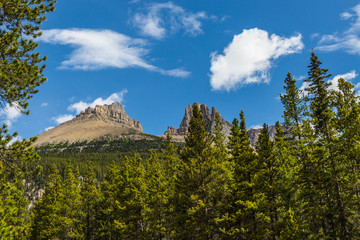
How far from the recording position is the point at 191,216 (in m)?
21.2

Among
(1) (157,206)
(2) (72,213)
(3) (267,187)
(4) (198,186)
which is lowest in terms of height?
(2) (72,213)

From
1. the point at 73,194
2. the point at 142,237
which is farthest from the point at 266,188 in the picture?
the point at 73,194

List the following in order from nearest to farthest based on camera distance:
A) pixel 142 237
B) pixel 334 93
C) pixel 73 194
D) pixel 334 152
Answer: pixel 334 152, pixel 334 93, pixel 142 237, pixel 73 194

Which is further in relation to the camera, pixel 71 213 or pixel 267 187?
pixel 71 213

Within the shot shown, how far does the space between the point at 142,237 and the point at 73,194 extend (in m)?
14.1

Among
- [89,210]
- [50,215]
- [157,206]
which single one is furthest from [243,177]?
[50,215]

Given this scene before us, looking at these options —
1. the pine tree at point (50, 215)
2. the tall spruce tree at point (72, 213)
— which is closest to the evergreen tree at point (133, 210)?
the tall spruce tree at point (72, 213)

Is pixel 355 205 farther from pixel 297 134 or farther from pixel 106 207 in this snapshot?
pixel 106 207

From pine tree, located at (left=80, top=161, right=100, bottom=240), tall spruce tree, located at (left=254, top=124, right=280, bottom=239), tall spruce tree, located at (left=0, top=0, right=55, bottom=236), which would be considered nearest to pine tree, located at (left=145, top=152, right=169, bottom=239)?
tall spruce tree, located at (left=254, top=124, right=280, bottom=239)

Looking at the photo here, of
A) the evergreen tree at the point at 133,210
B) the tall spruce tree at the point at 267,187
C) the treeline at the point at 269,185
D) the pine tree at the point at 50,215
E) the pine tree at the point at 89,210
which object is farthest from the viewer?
the pine tree at the point at 89,210

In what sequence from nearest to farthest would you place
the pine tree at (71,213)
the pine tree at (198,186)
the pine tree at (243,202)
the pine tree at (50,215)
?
the pine tree at (243,202)
the pine tree at (198,186)
the pine tree at (71,213)
the pine tree at (50,215)

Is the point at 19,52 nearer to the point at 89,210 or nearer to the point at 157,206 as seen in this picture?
the point at 157,206

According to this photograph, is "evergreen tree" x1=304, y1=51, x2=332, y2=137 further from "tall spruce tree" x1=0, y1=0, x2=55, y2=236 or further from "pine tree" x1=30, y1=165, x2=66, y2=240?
"pine tree" x1=30, y1=165, x2=66, y2=240

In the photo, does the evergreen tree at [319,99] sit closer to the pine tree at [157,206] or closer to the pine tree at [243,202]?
the pine tree at [243,202]
